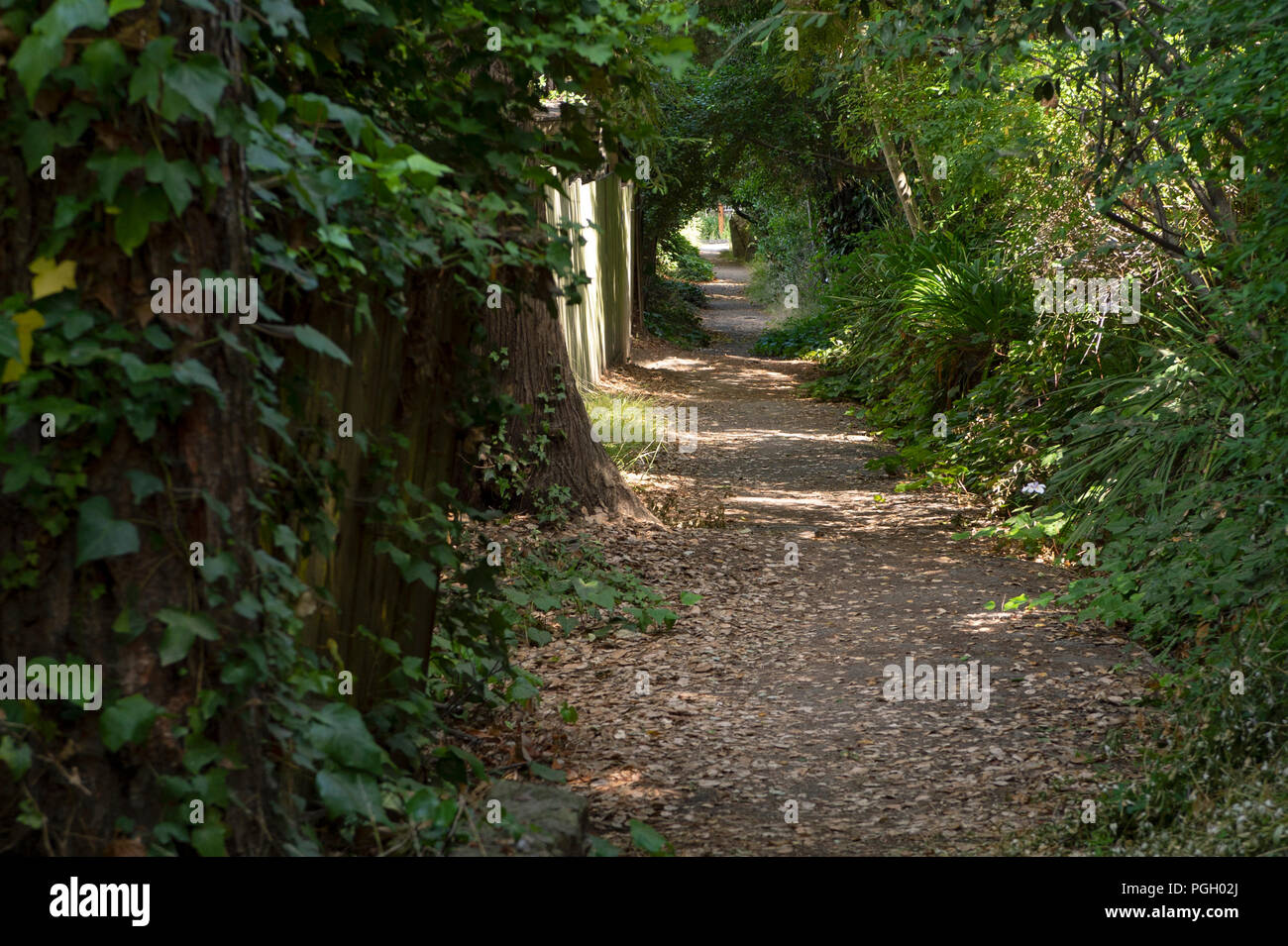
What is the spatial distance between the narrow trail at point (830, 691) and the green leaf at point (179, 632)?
198 centimetres

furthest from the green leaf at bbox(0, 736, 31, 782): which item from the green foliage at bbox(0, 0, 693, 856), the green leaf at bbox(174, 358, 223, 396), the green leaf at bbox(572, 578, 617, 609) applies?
the green leaf at bbox(572, 578, 617, 609)

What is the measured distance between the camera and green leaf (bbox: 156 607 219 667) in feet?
7.15

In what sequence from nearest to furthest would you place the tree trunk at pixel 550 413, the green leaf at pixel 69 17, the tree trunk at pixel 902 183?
the green leaf at pixel 69 17, the tree trunk at pixel 550 413, the tree trunk at pixel 902 183

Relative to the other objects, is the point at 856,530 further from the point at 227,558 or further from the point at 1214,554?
the point at 227,558

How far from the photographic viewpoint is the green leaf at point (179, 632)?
218 cm

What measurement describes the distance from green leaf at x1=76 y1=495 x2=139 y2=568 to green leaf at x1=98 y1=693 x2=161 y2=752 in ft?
0.95

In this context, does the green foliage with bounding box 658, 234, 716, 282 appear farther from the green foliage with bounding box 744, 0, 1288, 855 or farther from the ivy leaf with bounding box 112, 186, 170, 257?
the ivy leaf with bounding box 112, 186, 170, 257

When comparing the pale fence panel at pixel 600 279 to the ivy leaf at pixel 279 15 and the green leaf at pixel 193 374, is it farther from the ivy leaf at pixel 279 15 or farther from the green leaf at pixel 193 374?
the green leaf at pixel 193 374

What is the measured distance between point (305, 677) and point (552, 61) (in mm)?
1844

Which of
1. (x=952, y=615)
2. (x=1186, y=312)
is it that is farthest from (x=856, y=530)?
(x=1186, y=312)

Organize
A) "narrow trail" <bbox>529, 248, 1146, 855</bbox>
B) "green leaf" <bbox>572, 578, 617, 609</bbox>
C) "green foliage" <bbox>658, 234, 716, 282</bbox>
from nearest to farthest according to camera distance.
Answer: "narrow trail" <bbox>529, 248, 1146, 855</bbox>, "green leaf" <bbox>572, 578, 617, 609</bbox>, "green foliage" <bbox>658, 234, 716, 282</bbox>

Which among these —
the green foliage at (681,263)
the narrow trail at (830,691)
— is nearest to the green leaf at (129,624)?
the narrow trail at (830,691)

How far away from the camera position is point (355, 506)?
3.11 metres

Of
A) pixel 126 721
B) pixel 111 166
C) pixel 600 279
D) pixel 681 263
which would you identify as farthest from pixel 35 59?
pixel 681 263
